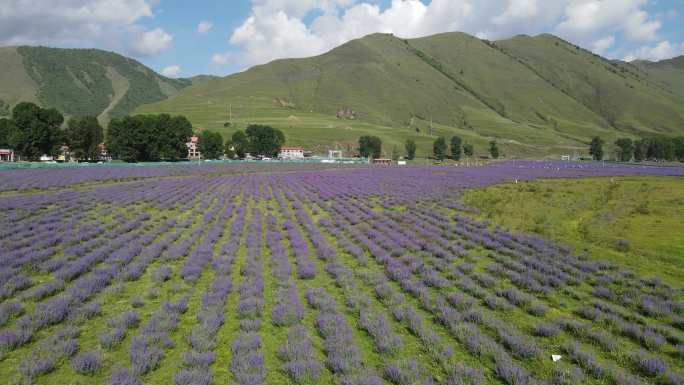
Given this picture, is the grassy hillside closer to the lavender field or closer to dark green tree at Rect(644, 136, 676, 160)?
the lavender field

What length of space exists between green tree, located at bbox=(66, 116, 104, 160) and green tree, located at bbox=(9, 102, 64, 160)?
255 inches

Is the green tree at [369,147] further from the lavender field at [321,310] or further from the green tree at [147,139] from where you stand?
the lavender field at [321,310]

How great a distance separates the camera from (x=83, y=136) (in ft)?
348

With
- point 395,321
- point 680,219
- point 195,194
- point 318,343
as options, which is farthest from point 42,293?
point 680,219

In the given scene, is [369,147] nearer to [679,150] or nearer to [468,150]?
[468,150]

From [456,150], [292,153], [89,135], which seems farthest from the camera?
[456,150]

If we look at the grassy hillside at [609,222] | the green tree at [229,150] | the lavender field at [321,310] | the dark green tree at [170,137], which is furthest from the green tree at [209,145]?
the lavender field at [321,310]

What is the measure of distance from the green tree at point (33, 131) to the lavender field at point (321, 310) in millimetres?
88841

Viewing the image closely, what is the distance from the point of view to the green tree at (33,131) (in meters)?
91.1

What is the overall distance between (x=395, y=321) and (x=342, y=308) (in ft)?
4.99

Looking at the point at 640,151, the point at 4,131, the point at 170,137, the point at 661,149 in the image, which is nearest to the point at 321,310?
the point at 170,137

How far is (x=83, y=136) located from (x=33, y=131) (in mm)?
14947

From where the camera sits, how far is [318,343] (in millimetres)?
8977

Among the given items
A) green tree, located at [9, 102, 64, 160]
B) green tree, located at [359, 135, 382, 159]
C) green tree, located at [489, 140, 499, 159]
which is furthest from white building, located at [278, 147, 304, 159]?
green tree, located at [489, 140, 499, 159]
